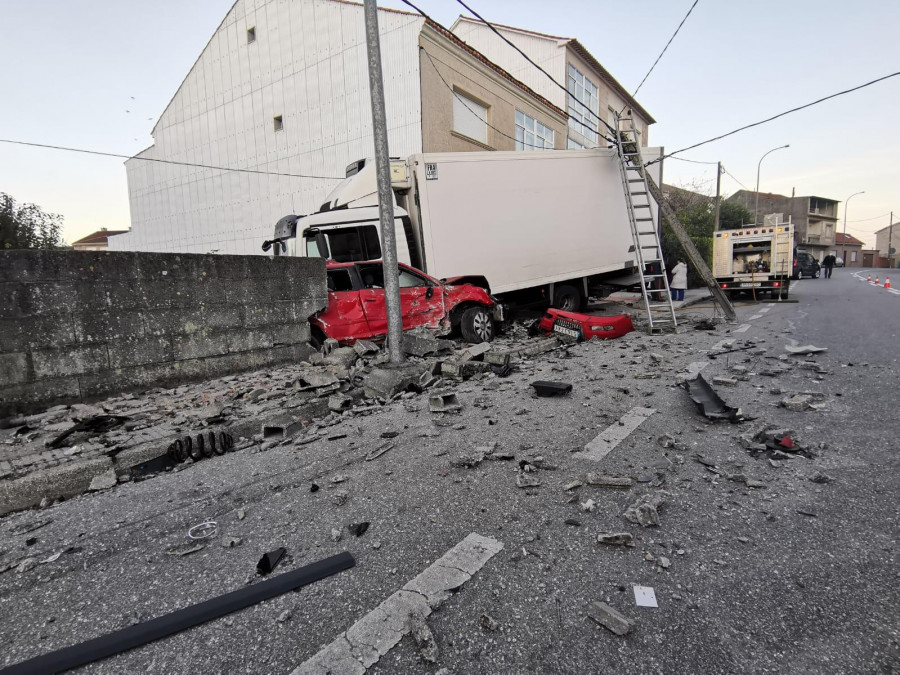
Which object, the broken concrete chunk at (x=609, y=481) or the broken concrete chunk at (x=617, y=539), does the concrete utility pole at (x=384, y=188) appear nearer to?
the broken concrete chunk at (x=609, y=481)

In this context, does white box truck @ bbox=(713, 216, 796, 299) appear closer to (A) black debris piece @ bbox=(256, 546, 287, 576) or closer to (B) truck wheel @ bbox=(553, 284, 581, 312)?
(B) truck wheel @ bbox=(553, 284, 581, 312)

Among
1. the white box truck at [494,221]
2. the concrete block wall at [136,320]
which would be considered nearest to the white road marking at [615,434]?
the concrete block wall at [136,320]

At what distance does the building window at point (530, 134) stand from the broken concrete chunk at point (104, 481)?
17.7m

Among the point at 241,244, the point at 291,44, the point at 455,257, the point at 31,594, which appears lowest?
the point at 31,594

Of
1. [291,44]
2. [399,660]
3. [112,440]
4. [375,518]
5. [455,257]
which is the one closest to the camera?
[399,660]

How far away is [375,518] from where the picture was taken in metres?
2.38

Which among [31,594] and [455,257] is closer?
[31,594]

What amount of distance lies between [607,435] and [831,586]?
1.65 metres

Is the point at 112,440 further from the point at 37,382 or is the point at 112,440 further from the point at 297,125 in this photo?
the point at 297,125

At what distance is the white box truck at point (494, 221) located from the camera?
791 centimetres

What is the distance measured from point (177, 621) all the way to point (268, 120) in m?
18.9

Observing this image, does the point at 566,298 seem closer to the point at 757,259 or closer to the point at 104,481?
the point at 104,481

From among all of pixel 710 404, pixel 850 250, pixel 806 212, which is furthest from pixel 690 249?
pixel 850 250

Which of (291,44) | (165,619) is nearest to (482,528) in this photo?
(165,619)
